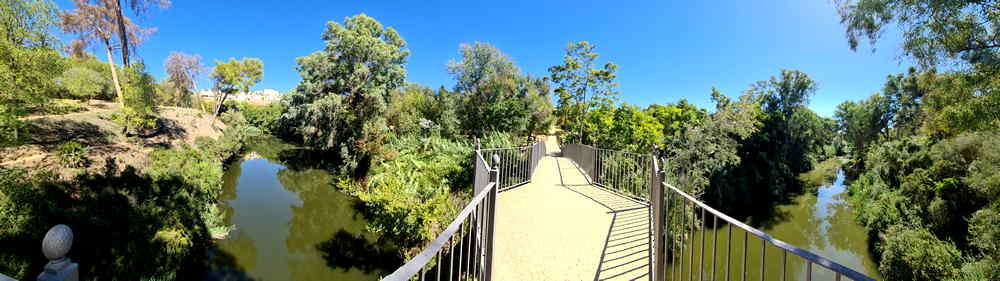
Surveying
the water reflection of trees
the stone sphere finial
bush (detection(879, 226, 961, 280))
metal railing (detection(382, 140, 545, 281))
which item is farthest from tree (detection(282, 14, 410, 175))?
bush (detection(879, 226, 961, 280))

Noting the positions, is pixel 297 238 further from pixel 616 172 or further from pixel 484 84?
pixel 484 84

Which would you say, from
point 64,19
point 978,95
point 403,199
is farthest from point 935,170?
point 64,19

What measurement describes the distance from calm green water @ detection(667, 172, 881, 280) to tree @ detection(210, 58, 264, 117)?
30.2 meters

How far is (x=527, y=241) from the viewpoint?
3.72 m

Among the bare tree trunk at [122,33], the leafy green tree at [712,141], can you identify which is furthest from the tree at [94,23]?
the leafy green tree at [712,141]

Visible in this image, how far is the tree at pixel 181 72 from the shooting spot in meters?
24.7

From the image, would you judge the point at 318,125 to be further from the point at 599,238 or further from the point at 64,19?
the point at 599,238

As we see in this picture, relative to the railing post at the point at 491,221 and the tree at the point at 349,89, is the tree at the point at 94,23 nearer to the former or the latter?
the tree at the point at 349,89

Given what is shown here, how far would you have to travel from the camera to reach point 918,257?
886 cm

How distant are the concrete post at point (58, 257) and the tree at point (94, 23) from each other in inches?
582

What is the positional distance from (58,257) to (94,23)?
16932 millimetres

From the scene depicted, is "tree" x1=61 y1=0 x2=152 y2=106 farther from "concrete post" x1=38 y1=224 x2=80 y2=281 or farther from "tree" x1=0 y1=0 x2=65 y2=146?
"concrete post" x1=38 y1=224 x2=80 y2=281

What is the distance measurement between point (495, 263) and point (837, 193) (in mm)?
32468

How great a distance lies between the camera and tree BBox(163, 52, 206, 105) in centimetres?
2473
